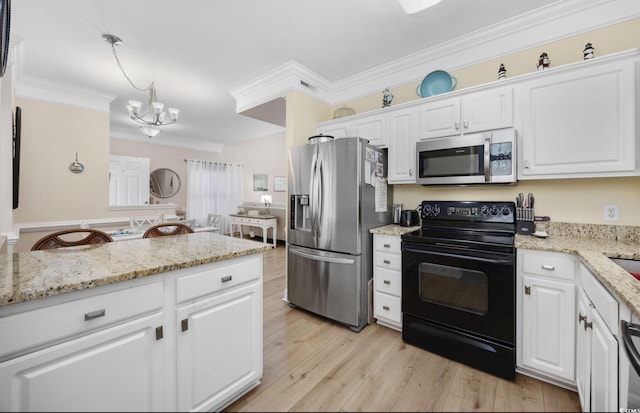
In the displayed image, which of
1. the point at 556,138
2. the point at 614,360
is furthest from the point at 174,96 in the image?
the point at 614,360

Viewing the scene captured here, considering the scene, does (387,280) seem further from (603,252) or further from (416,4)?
(416,4)

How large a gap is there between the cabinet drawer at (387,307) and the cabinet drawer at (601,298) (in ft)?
3.67

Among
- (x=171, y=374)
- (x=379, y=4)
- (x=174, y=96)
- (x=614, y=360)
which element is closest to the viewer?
(x=614, y=360)

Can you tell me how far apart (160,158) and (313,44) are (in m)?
5.39

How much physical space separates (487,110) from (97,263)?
2.51 meters

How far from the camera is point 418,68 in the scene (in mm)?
2541

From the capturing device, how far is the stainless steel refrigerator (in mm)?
2154

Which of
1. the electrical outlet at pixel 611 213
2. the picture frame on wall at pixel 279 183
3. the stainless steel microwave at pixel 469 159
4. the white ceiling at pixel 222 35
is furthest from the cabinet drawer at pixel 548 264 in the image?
the picture frame on wall at pixel 279 183

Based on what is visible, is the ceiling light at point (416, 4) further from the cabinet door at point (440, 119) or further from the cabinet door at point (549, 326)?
the cabinet door at point (549, 326)

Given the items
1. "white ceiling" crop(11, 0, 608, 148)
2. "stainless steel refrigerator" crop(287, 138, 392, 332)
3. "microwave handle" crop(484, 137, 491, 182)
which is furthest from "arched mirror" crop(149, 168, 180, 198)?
"microwave handle" crop(484, 137, 491, 182)

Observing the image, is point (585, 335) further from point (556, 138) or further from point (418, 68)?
point (418, 68)

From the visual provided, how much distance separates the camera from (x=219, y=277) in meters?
1.22

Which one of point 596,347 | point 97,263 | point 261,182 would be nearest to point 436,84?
point 596,347

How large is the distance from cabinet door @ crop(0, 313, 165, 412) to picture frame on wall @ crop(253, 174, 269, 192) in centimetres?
537
